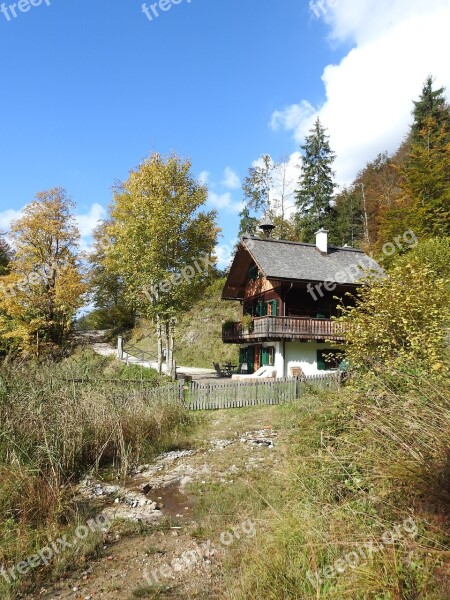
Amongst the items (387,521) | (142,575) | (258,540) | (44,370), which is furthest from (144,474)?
(387,521)

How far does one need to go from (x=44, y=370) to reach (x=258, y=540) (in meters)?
6.36

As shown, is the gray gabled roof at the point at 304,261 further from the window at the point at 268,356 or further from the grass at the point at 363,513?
the grass at the point at 363,513

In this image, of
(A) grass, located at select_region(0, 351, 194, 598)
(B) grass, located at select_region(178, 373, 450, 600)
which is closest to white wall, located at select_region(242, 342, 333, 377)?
(A) grass, located at select_region(0, 351, 194, 598)

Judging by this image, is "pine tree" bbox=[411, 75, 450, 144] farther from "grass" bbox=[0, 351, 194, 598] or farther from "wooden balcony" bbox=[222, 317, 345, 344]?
"grass" bbox=[0, 351, 194, 598]

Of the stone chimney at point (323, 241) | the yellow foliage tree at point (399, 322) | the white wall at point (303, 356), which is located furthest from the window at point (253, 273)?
the yellow foliage tree at point (399, 322)

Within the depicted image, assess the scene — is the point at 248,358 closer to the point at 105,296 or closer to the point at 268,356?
the point at 268,356

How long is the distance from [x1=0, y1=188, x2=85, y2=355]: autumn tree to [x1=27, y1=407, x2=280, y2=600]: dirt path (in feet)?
57.4

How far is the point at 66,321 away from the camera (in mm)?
26328

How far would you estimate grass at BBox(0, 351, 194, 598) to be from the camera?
17.5ft

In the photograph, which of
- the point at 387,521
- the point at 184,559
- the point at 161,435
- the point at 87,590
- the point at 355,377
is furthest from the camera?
the point at 161,435

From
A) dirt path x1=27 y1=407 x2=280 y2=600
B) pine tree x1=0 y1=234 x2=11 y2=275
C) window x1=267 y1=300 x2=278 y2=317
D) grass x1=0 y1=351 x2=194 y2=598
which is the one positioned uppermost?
pine tree x1=0 y1=234 x2=11 y2=275

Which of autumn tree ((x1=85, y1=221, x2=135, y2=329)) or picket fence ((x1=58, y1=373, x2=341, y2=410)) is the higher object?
autumn tree ((x1=85, y1=221, x2=135, y2=329))

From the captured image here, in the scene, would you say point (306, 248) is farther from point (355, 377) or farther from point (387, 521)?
point (387, 521)

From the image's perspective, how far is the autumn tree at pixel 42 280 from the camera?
24.0 m
